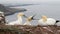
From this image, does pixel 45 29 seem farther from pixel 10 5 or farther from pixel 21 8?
pixel 21 8

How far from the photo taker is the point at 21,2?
11.9 meters

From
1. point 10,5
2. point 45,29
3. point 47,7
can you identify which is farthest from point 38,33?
point 47,7

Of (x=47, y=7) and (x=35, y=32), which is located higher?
(x=35, y=32)

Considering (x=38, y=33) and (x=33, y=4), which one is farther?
(x=33, y=4)

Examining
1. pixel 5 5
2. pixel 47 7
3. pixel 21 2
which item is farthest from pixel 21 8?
pixel 47 7

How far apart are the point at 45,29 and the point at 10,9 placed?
6.99 meters

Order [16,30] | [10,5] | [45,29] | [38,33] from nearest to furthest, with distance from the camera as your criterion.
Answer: [16,30]
[38,33]
[45,29]
[10,5]

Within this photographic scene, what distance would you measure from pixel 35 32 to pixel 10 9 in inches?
284

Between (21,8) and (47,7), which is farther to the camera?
(47,7)

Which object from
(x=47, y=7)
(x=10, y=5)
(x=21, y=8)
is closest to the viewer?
(x=10, y=5)

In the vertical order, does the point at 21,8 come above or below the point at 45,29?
below

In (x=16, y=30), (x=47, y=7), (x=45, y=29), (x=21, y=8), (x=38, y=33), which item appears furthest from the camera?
(x=47, y=7)

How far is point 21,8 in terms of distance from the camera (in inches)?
468

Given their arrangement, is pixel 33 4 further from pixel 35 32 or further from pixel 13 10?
pixel 35 32
